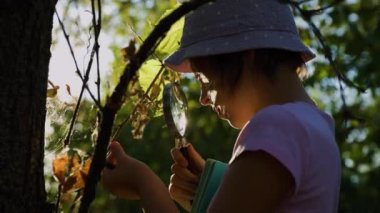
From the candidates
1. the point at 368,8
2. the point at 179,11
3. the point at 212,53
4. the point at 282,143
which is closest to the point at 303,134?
the point at 282,143

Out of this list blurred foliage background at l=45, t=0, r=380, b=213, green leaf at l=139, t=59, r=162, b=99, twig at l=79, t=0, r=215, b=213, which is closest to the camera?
twig at l=79, t=0, r=215, b=213

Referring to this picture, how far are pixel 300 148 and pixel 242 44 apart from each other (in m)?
0.18

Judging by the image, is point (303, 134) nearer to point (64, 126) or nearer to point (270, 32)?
point (270, 32)

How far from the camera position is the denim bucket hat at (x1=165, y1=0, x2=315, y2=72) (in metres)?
1.23

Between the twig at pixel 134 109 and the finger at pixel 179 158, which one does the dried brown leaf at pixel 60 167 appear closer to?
the twig at pixel 134 109

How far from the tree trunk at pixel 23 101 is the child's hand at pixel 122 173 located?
0.17m

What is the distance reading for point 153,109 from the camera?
141cm

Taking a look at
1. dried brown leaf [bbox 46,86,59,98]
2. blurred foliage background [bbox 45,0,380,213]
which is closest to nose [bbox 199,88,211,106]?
dried brown leaf [bbox 46,86,59,98]

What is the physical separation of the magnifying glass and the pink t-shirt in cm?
21

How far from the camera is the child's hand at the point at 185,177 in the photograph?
137cm

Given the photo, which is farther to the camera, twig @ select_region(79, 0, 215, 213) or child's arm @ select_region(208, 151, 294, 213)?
child's arm @ select_region(208, 151, 294, 213)

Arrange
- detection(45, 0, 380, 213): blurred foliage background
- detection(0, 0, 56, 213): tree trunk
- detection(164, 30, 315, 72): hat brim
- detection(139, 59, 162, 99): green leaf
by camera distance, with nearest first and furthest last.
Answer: detection(0, 0, 56, 213): tree trunk, detection(164, 30, 315, 72): hat brim, detection(139, 59, 162, 99): green leaf, detection(45, 0, 380, 213): blurred foliage background

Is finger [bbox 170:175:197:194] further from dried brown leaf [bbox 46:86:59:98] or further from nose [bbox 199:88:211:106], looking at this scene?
dried brown leaf [bbox 46:86:59:98]

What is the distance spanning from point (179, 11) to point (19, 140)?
0.95 feet
